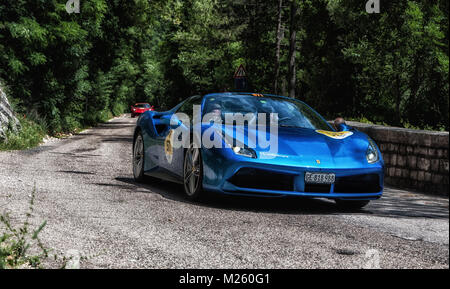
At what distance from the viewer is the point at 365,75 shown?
2703cm

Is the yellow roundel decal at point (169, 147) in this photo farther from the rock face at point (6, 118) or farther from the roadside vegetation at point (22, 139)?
the rock face at point (6, 118)

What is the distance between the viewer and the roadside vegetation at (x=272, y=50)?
18.1 metres

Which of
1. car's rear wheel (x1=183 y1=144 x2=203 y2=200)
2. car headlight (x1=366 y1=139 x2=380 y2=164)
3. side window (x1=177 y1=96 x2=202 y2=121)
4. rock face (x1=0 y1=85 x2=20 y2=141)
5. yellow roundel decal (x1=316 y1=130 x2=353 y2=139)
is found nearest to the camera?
car headlight (x1=366 y1=139 x2=380 y2=164)

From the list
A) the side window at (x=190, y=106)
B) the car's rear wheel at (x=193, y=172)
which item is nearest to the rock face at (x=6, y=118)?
the side window at (x=190, y=106)

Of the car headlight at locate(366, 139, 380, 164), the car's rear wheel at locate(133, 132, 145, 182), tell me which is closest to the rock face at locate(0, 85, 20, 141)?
the car's rear wheel at locate(133, 132, 145, 182)

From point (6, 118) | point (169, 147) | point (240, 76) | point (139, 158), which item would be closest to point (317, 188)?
point (169, 147)

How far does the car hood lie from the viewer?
5746 mm

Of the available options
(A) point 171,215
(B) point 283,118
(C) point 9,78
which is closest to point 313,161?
(B) point 283,118

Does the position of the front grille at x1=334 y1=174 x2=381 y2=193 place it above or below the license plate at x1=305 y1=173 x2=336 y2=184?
below

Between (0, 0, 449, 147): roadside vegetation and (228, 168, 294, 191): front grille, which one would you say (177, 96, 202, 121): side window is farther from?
(0, 0, 449, 147): roadside vegetation

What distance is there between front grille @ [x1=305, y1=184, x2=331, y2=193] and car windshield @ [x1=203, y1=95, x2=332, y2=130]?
0.91 meters

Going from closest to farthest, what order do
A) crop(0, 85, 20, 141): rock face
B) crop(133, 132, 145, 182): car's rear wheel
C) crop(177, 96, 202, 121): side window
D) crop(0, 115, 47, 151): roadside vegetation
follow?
crop(177, 96, 202, 121): side window
crop(133, 132, 145, 182): car's rear wheel
crop(0, 115, 47, 151): roadside vegetation
crop(0, 85, 20, 141): rock face

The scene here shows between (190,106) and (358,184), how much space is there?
244 centimetres
